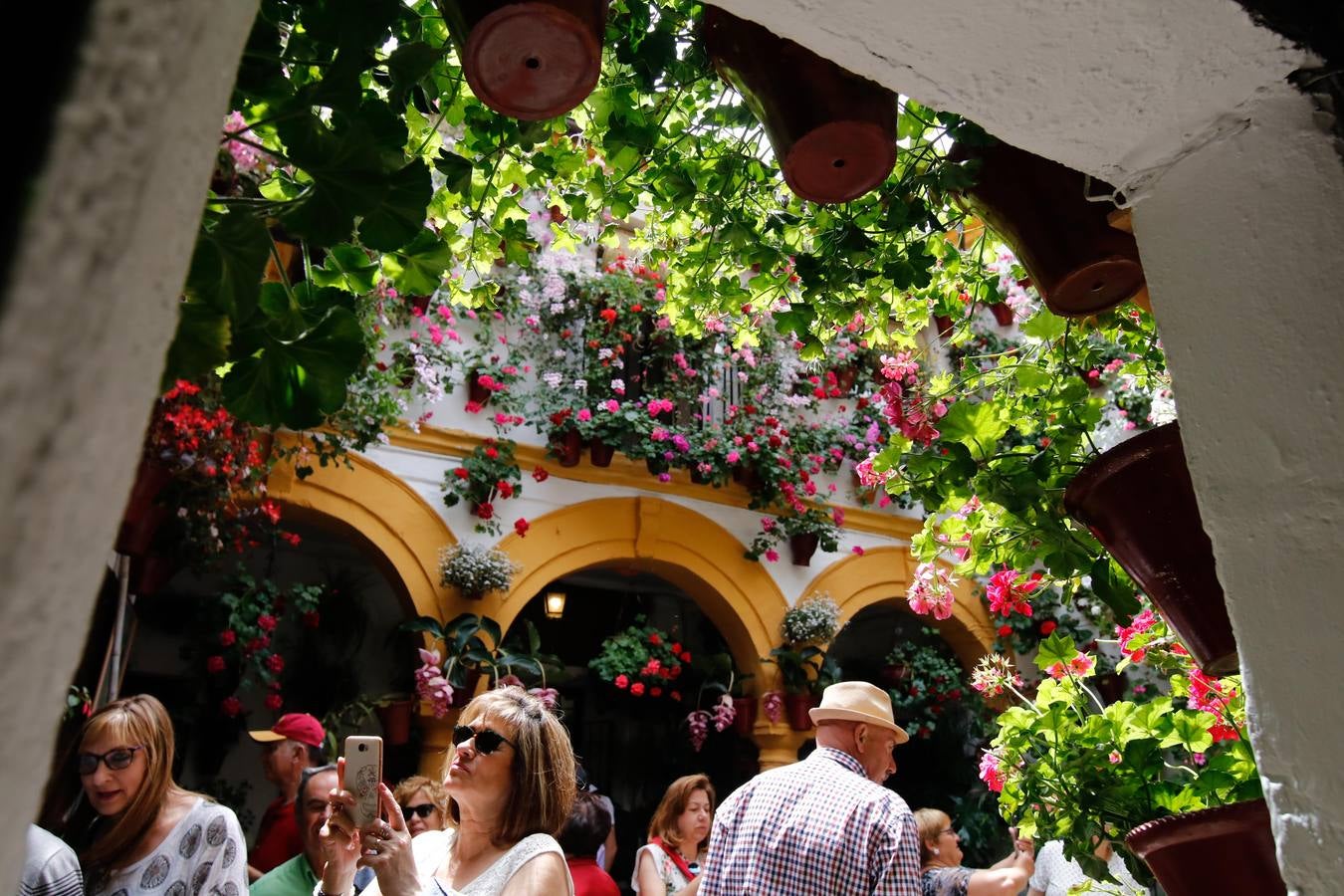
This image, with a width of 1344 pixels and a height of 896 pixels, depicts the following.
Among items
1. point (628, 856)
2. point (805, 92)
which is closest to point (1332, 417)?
point (805, 92)

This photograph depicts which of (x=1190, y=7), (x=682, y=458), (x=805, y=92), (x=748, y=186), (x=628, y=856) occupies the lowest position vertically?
(x=628, y=856)

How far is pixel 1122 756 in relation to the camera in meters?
1.71

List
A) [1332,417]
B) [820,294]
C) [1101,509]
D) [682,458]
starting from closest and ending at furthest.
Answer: [1332,417]
[1101,509]
[820,294]
[682,458]

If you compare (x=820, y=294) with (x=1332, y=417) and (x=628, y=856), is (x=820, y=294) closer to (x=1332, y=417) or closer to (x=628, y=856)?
(x=1332, y=417)

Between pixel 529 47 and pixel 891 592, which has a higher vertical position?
pixel 891 592

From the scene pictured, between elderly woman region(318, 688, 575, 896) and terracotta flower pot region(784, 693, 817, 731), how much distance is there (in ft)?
17.8

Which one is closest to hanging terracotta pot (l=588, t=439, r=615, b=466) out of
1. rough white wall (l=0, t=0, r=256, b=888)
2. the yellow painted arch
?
the yellow painted arch

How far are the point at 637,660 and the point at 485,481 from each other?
169 centimetres

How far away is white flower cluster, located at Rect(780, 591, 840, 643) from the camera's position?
25.8 ft

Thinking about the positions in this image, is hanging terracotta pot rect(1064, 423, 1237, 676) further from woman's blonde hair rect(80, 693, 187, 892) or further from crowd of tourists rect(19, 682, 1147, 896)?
woman's blonde hair rect(80, 693, 187, 892)

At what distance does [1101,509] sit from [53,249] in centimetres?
117

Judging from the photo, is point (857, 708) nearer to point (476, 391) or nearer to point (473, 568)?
point (473, 568)

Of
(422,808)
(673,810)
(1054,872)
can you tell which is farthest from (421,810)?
(1054,872)

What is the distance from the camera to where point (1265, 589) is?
2.98ft
